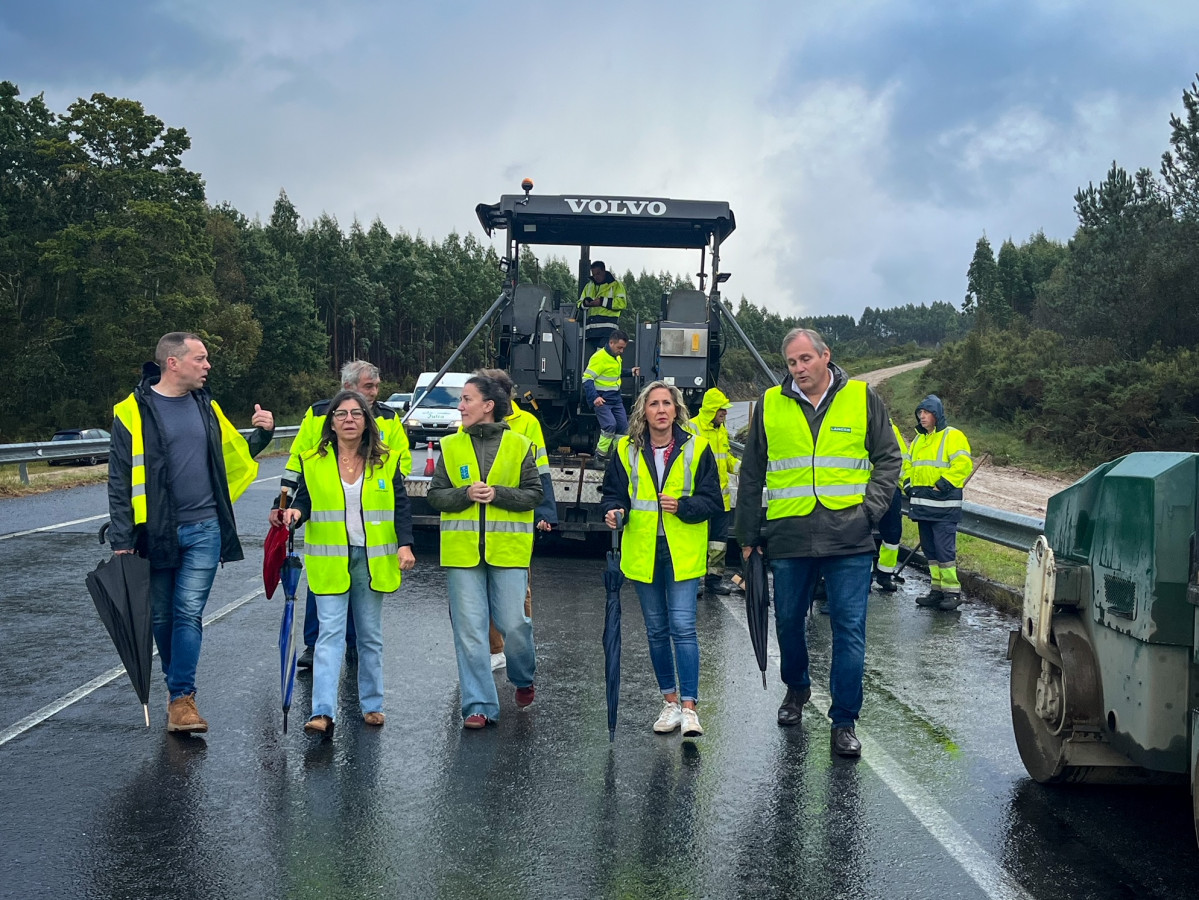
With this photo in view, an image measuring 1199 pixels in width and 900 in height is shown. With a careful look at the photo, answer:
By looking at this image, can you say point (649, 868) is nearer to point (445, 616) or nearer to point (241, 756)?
point (241, 756)

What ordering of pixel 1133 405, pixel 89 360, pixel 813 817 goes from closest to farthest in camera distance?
pixel 813 817 < pixel 1133 405 < pixel 89 360

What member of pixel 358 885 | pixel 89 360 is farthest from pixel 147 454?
pixel 89 360

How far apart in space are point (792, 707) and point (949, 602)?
414 centimetres

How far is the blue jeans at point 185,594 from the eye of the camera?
5820mm

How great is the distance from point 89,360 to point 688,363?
39.1 m

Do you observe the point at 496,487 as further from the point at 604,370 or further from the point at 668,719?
the point at 604,370

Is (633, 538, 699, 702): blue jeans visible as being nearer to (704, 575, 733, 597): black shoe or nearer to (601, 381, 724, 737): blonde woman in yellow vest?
(601, 381, 724, 737): blonde woman in yellow vest

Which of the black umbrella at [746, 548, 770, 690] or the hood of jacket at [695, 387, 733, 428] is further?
the hood of jacket at [695, 387, 733, 428]

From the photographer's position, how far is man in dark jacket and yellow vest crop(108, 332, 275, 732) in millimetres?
5699

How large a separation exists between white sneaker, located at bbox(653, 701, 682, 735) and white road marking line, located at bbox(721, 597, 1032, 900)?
34.7 inches

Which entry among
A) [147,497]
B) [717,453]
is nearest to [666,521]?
[147,497]

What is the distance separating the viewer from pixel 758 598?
6031 mm

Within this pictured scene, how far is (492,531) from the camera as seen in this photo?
606 centimetres

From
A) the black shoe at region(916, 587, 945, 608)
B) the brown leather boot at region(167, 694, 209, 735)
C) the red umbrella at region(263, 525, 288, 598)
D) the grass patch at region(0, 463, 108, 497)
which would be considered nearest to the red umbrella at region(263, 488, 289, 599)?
the red umbrella at region(263, 525, 288, 598)
